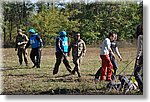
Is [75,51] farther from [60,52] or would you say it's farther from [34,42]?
[34,42]

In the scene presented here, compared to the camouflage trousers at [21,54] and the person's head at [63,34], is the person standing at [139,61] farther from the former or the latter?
the camouflage trousers at [21,54]

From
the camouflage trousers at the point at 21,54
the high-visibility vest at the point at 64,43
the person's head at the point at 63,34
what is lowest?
the camouflage trousers at the point at 21,54

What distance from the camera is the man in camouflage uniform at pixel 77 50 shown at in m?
5.29

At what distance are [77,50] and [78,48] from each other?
3 cm

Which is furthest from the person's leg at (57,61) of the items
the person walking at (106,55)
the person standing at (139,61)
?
the person standing at (139,61)

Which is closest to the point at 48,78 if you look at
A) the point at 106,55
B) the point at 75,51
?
the point at 75,51

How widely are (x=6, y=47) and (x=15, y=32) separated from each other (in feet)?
0.67

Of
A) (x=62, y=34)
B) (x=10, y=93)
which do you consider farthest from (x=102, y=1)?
(x=10, y=93)

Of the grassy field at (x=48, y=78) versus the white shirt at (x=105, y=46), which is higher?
the white shirt at (x=105, y=46)

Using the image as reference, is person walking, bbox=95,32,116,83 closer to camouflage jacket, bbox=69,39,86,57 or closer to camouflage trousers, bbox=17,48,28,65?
camouflage jacket, bbox=69,39,86,57

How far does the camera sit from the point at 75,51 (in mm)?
5312

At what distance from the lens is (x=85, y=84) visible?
5.32 meters

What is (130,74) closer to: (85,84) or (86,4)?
(85,84)

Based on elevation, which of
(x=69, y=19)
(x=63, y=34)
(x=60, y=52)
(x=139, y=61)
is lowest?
(x=139, y=61)
